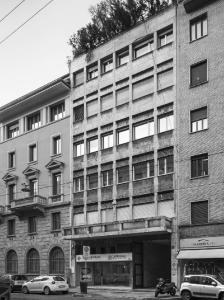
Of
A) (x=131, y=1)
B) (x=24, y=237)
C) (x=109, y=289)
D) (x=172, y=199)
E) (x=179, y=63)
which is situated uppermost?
(x=131, y=1)

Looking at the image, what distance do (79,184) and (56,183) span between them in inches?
132

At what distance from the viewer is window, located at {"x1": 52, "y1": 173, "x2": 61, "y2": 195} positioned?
51781 mm

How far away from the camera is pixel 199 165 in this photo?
40.3 metres

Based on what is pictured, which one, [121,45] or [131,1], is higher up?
[131,1]

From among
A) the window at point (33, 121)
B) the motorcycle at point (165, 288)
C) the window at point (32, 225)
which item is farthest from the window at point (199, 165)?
the window at point (33, 121)

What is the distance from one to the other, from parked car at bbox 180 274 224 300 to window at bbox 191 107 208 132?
1112 cm

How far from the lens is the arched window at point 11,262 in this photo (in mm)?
55781

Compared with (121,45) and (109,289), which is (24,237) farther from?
(121,45)

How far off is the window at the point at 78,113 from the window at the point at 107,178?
19.6ft

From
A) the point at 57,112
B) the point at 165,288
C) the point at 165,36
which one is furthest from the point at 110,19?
the point at 165,288

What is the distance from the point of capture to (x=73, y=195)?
49625 millimetres

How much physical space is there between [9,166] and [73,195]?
38.1 feet

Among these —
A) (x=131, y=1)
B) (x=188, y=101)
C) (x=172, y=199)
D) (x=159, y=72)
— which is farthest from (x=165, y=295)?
(x=131, y=1)

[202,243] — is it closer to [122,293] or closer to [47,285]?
[122,293]
